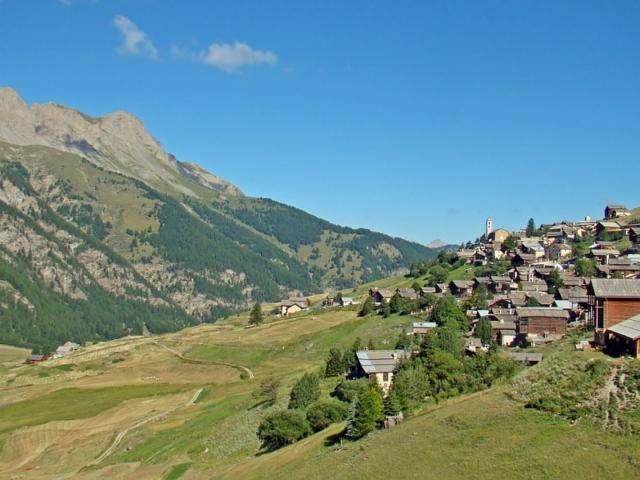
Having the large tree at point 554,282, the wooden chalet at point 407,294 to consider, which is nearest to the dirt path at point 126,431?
the wooden chalet at point 407,294

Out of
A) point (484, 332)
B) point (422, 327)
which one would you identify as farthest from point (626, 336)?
point (422, 327)

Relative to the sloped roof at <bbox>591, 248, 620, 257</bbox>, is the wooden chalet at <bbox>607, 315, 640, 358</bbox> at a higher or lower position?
lower

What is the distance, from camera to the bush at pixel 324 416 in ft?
226

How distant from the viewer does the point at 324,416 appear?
6906cm

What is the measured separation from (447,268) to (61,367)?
3816 inches

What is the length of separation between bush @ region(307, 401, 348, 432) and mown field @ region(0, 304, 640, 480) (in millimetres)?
3698

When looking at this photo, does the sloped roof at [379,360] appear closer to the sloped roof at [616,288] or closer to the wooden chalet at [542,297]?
the sloped roof at [616,288]

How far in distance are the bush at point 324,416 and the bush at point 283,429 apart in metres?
0.67

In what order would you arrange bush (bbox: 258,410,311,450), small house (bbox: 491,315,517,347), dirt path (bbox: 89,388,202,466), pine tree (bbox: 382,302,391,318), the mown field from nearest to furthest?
the mown field < bush (bbox: 258,410,311,450) < dirt path (bbox: 89,388,202,466) < small house (bbox: 491,315,517,347) < pine tree (bbox: 382,302,391,318)

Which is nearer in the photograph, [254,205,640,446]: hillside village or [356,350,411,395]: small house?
[254,205,640,446]: hillside village

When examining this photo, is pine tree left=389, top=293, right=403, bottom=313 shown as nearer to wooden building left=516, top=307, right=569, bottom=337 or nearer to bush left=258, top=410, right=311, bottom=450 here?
wooden building left=516, top=307, right=569, bottom=337

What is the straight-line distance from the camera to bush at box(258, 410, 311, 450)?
67688 mm

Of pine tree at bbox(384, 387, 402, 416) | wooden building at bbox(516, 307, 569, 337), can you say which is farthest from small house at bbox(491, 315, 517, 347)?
pine tree at bbox(384, 387, 402, 416)

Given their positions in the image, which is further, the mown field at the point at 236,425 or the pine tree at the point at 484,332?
the pine tree at the point at 484,332
